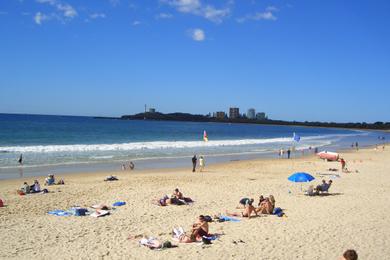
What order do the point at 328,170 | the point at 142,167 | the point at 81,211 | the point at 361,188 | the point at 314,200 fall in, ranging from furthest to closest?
the point at 142,167, the point at 328,170, the point at 361,188, the point at 314,200, the point at 81,211

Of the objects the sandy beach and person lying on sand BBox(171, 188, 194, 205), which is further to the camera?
person lying on sand BBox(171, 188, 194, 205)

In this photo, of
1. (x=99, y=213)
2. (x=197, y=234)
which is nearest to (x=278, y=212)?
(x=197, y=234)

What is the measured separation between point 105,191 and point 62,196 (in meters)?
1.77

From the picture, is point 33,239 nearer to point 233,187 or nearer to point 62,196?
point 62,196

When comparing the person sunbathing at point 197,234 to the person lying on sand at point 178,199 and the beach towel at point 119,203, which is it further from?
the beach towel at point 119,203

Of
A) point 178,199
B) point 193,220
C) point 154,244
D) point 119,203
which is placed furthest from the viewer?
point 178,199

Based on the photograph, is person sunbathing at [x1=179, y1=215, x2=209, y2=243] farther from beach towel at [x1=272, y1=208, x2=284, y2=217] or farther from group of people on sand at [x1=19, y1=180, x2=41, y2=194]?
group of people on sand at [x1=19, y1=180, x2=41, y2=194]

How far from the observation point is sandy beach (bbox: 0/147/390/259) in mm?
9023

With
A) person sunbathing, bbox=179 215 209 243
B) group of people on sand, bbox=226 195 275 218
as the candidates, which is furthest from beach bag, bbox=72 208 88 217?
group of people on sand, bbox=226 195 275 218

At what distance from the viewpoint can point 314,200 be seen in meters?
14.8

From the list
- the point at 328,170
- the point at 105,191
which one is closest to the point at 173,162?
the point at 328,170

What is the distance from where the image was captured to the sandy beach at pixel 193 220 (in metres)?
9.02

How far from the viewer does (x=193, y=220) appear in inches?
474

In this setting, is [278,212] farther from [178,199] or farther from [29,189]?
[29,189]
